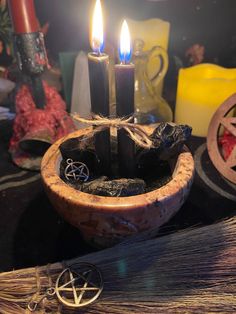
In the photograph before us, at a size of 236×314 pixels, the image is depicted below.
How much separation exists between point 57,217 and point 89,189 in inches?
7.8

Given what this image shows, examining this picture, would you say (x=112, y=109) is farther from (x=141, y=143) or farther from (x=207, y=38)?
(x=207, y=38)

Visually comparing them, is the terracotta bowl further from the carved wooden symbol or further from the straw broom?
the carved wooden symbol

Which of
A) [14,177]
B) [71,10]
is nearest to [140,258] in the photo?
[14,177]

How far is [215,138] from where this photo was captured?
0.74m

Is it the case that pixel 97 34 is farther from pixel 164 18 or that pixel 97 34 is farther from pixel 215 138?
pixel 164 18

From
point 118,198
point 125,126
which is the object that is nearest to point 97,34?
point 125,126

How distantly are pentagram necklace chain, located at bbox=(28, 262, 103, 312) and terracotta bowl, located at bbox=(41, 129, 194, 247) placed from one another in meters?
0.07

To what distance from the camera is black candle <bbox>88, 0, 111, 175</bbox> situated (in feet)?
1.65

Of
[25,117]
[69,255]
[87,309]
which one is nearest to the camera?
[87,309]

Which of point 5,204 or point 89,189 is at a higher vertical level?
point 89,189

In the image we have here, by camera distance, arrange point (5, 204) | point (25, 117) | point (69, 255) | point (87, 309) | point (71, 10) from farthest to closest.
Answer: point (71, 10)
point (25, 117)
point (5, 204)
point (69, 255)
point (87, 309)

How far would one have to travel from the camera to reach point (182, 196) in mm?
506

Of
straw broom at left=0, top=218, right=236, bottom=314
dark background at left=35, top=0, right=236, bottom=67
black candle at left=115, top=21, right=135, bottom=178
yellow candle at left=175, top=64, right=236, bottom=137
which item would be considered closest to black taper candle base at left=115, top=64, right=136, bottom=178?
black candle at left=115, top=21, right=135, bottom=178

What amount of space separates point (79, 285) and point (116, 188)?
162mm
